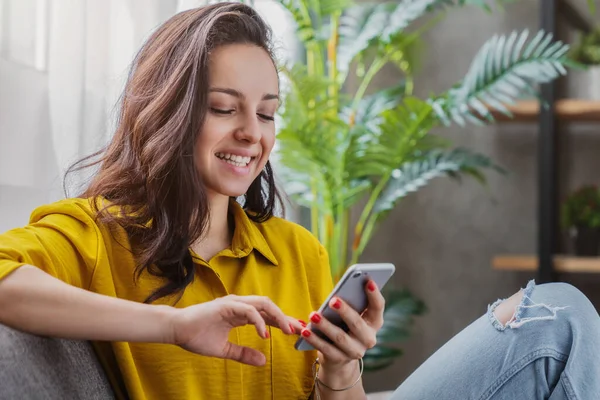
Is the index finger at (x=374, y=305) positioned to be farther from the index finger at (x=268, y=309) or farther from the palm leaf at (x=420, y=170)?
the palm leaf at (x=420, y=170)

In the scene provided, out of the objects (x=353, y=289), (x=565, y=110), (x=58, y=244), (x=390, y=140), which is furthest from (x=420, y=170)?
(x=58, y=244)

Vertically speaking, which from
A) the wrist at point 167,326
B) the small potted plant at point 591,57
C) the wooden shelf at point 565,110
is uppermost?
the small potted plant at point 591,57

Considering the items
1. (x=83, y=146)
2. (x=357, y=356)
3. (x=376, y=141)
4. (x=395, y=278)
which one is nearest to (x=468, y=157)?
(x=376, y=141)

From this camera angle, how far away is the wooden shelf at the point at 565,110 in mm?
2703

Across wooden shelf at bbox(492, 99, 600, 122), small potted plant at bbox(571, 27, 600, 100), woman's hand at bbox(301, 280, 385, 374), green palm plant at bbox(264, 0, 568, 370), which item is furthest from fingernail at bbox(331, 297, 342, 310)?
small potted plant at bbox(571, 27, 600, 100)

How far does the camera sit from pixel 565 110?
8.97ft

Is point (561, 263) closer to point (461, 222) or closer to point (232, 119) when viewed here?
point (461, 222)

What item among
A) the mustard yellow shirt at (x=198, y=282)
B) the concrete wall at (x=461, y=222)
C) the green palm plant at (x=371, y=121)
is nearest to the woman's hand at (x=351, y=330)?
the mustard yellow shirt at (x=198, y=282)

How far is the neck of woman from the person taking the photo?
1277mm

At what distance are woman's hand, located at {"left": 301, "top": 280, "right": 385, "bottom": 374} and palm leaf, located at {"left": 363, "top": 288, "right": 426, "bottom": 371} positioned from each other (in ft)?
4.50

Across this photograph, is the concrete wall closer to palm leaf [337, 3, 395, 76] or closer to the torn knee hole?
palm leaf [337, 3, 395, 76]

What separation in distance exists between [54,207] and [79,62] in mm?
634

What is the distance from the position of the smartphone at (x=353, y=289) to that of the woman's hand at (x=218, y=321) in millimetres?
83

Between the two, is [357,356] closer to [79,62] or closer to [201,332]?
[201,332]
